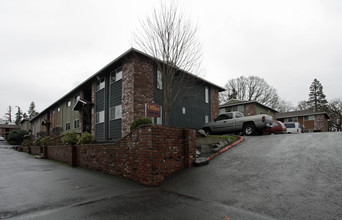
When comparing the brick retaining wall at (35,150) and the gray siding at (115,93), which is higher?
the gray siding at (115,93)

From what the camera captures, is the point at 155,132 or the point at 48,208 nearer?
the point at 48,208

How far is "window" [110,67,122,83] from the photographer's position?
16298mm

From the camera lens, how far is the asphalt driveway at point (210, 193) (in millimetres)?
4094

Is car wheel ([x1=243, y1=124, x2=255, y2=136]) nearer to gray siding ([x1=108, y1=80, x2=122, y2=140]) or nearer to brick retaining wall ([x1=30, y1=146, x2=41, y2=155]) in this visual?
gray siding ([x1=108, y1=80, x2=122, y2=140])

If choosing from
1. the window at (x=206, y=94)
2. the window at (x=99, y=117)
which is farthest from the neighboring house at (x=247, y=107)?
the window at (x=99, y=117)

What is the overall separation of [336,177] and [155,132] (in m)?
4.86

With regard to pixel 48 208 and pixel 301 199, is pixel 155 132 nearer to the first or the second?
pixel 48 208

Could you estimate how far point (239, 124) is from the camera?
15.3 metres

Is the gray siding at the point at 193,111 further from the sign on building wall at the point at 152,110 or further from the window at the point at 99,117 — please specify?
the sign on building wall at the point at 152,110

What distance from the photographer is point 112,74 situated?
1734cm

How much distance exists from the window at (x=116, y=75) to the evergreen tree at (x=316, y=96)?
55.5 metres

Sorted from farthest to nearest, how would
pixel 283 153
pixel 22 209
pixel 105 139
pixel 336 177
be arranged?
pixel 105 139 → pixel 283 153 → pixel 336 177 → pixel 22 209

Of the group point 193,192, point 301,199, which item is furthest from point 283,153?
point 193,192

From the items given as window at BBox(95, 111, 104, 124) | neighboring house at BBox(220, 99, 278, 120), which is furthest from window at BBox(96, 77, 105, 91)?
neighboring house at BBox(220, 99, 278, 120)
